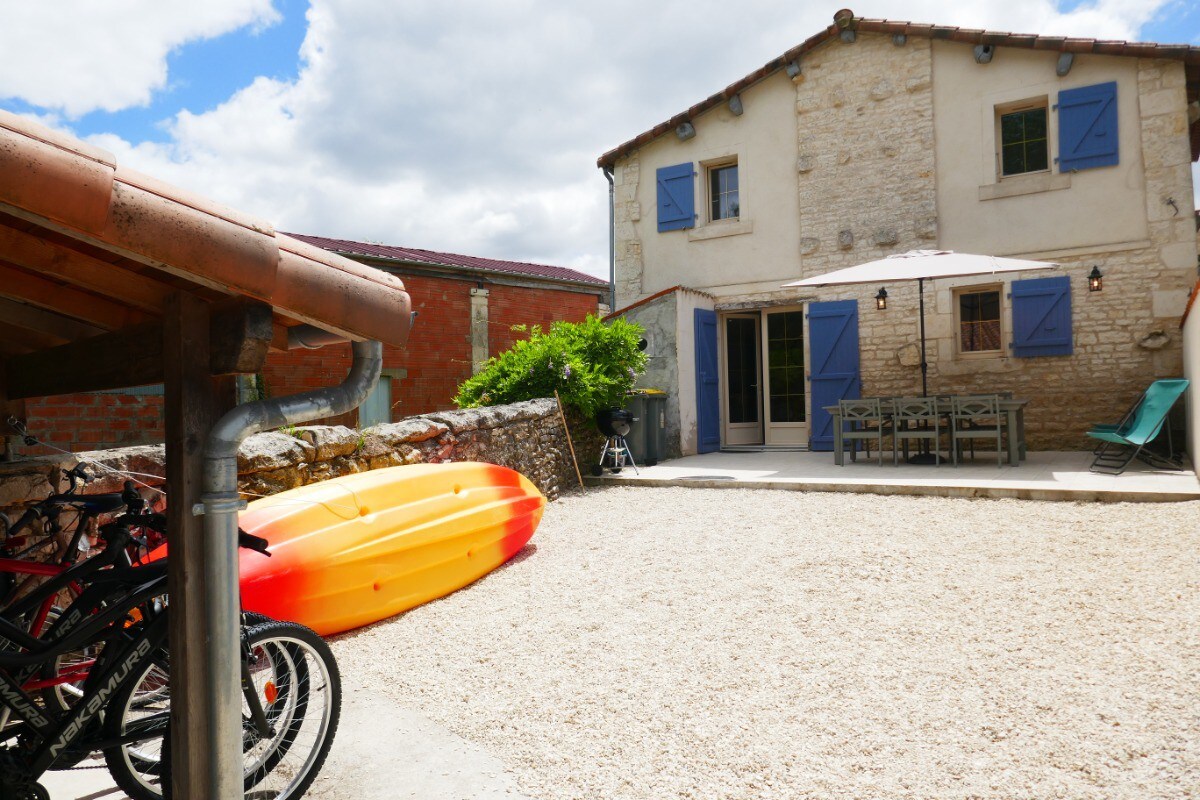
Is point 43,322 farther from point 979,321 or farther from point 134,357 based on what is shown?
point 979,321

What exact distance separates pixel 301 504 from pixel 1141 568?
4.68 m

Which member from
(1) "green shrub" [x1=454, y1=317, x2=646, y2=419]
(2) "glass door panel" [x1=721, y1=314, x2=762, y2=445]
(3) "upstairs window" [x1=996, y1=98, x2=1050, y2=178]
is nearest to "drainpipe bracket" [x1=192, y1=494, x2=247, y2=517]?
(1) "green shrub" [x1=454, y1=317, x2=646, y2=419]

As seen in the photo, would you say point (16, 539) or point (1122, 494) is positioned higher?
point (16, 539)

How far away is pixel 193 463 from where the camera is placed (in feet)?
5.30

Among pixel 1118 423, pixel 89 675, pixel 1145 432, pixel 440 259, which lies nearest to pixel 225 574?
pixel 89 675

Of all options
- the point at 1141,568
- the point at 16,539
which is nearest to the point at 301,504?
the point at 16,539

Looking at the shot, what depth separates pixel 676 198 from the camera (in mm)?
11266

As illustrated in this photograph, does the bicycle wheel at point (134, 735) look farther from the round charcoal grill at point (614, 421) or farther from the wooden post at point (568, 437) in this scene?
the round charcoal grill at point (614, 421)

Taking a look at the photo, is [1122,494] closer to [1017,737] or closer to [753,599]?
[753,599]

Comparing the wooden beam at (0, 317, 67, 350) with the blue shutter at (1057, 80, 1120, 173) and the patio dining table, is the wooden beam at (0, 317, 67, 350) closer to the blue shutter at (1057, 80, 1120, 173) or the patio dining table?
the patio dining table

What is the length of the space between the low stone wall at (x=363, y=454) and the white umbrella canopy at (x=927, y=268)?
3.39 meters

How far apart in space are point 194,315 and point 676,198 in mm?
10264

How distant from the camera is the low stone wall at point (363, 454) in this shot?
295 centimetres

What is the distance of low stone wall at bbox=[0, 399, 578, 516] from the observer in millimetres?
2951
